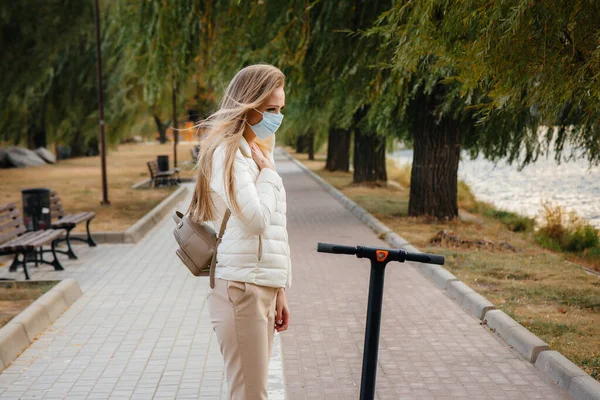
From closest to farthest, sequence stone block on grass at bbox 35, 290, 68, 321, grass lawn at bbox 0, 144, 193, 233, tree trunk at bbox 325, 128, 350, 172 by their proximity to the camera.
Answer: stone block on grass at bbox 35, 290, 68, 321 < grass lawn at bbox 0, 144, 193, 233 < tree trunk at bbox 325, 128, 350, 172

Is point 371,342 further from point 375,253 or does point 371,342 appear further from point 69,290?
point 69,290

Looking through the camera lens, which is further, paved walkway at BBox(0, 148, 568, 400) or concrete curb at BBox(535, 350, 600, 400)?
paved walkway at BBox(0, 148, 568, 400)

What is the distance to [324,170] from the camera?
107 feet

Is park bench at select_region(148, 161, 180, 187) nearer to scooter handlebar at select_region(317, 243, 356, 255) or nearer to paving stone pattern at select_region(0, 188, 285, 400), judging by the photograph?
paving stone pattern at select_region(0, 188, 285, 400)

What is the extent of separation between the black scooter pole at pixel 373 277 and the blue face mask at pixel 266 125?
0.53 metres

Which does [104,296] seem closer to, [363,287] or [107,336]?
[107,336]

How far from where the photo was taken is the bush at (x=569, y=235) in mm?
13672

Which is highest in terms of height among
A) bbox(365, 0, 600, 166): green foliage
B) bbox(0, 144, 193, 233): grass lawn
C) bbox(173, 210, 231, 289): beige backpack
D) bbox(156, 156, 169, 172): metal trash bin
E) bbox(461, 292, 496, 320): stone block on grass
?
bbox(365, 0, 600, 166): green foliage

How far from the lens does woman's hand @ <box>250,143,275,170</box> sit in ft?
10.2

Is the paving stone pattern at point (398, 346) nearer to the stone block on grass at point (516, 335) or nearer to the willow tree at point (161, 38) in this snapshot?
the stone block on grass at point (516, 335)

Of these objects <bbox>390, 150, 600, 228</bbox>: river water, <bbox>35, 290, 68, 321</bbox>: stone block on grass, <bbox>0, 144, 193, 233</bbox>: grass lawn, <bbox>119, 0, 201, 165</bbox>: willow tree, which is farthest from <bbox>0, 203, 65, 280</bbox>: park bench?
<bbox>390, 150, 600, 228</bbox>: river water

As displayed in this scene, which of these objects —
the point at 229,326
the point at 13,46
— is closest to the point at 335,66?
the point at 229,326

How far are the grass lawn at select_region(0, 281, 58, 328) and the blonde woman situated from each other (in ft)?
14.2

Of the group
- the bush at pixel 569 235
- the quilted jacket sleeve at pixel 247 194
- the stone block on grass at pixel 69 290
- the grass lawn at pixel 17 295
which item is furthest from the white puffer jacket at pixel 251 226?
the bush at pixel 569 235
